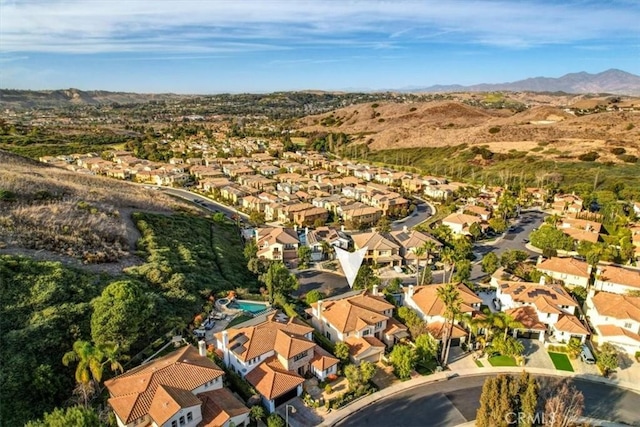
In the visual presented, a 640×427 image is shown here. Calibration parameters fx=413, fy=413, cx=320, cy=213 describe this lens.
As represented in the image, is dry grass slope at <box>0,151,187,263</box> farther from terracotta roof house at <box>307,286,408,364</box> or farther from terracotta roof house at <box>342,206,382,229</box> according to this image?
terracotta roof house at <box>342,206,382,229</box>

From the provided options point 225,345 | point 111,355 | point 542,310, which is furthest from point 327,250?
point 111,355

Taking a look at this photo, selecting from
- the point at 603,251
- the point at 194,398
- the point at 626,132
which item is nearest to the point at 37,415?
the point at 194,398

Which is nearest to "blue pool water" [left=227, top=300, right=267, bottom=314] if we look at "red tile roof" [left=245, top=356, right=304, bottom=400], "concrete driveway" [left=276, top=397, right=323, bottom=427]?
"red tile roof" [left=245, top=356, right=304, bottom=400]

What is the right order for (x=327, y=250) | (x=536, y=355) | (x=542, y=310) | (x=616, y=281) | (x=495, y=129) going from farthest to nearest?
(x=495, y=129)
(x=327, y=250)
(x=616, y=281)
(x=542, y=310)
(x=536, y=355)

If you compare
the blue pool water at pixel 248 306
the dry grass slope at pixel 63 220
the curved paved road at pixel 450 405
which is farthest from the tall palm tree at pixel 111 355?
the curved paved road at pixel 450 405

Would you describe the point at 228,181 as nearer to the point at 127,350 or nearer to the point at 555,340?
the point at 127,350

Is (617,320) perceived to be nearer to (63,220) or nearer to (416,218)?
(416,218)
